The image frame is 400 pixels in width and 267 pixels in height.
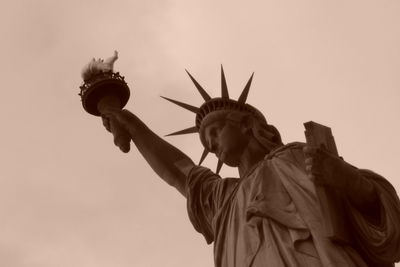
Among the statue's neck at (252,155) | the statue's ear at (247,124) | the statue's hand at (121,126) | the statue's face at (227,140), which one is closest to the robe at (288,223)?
the statue's neck at (252,155)

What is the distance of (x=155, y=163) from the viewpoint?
13875 millimetres

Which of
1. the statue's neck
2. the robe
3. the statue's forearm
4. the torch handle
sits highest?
the torch handle

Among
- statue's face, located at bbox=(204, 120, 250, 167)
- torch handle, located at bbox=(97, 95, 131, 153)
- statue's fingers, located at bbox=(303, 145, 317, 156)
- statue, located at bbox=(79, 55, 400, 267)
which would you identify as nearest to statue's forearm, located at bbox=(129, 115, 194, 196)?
statue, located at bbox=(79, 55, 400, 267)

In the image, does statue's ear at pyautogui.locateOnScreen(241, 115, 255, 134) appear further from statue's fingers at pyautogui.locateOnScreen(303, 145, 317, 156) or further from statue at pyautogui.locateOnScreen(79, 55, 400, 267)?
statue's fingers at pyautogui.locateOnScreen(303, 145, 317, 156)

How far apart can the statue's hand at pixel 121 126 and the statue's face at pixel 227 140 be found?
6.67ft

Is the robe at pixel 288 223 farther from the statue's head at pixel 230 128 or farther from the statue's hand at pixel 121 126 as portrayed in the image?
the statue's hand at pixel 121 126

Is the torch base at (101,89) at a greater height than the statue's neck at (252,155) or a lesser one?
greater

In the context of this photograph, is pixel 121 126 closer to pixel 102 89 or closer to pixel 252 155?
pixel 102 89

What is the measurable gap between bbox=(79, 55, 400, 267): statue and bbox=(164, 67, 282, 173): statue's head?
1 cm

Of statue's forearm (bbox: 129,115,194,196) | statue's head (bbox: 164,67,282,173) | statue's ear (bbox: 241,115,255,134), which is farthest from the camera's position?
statue's forearm (bbox: 129,115,194,196)

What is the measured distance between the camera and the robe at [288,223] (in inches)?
395

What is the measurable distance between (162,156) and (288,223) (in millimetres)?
3729

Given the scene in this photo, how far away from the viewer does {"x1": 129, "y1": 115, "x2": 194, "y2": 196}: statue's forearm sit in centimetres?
1359

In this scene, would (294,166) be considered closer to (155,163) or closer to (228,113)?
(228,113)
